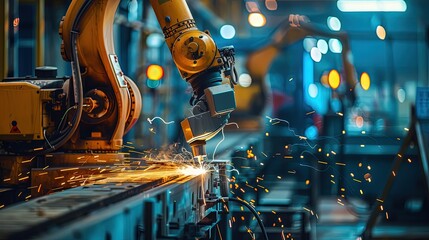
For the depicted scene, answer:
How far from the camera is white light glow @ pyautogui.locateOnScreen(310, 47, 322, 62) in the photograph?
478 inches

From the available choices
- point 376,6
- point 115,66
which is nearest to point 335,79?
point 376,6

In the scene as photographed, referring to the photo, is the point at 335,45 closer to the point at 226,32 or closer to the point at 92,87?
the point at 226,32

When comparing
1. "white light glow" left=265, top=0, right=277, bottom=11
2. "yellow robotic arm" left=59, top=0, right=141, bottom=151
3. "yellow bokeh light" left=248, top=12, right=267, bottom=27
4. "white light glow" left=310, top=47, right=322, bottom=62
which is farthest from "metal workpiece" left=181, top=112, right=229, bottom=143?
"white light glow" left=265, top=0, right=277, bottom=11

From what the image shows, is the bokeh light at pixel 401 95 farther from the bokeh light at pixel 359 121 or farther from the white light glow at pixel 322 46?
the white light glow at pixel 322 46

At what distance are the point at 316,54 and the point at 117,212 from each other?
9836 millimetres

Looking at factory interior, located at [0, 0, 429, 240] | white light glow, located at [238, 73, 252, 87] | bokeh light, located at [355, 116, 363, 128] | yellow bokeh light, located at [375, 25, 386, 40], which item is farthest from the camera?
white light glow, located at [238, 73, 252, 87]

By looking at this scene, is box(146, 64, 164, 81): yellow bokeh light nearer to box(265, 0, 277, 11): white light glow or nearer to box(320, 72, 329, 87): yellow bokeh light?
box(265, 0, 277, 11): white light glow

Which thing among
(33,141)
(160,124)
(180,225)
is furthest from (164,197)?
(160,124)

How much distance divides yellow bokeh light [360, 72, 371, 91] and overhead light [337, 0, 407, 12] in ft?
3.37

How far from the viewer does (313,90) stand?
40.5 ft

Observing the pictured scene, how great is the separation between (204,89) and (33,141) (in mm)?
1158

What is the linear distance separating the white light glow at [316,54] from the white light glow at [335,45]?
240mm

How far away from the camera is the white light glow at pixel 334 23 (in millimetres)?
11709

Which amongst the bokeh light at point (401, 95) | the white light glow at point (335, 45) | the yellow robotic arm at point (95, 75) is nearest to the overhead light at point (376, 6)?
the white light glow at point (335, 45)
